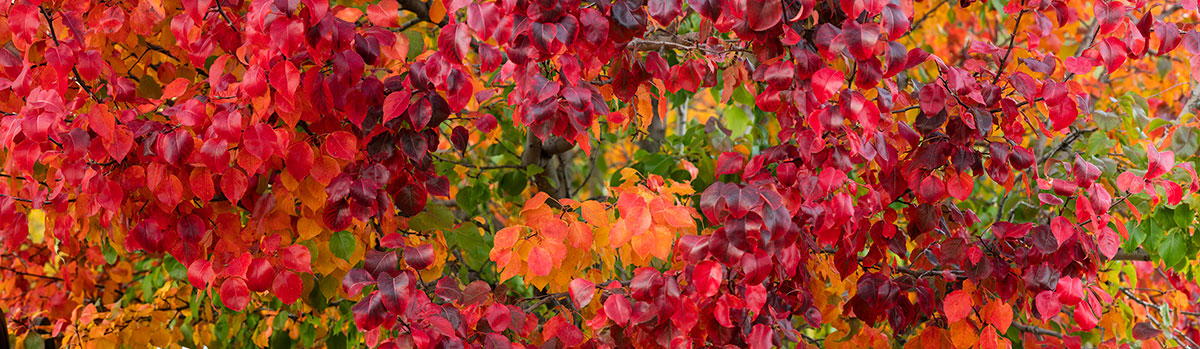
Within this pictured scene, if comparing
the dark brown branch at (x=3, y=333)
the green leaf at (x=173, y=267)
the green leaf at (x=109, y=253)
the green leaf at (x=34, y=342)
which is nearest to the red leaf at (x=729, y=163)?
the green leaf at (x=173, y=267)

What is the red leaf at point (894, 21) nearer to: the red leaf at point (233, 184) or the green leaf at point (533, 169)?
the red leaf at point (233, 184)

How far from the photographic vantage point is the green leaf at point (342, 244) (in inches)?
69.7

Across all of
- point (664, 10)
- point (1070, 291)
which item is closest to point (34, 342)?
point (664, 10)

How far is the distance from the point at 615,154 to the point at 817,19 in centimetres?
455

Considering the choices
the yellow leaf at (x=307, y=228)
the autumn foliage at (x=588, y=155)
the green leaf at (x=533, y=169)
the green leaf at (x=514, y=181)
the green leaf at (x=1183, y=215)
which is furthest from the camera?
the green leaf at (x=514, y=181)

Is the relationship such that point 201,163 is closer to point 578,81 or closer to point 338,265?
point 338,265

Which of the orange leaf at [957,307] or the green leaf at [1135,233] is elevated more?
the orange leaf at [957,307]

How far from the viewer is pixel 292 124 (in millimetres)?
1467

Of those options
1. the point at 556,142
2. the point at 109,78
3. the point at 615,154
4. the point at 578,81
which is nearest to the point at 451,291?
the point at 578,81

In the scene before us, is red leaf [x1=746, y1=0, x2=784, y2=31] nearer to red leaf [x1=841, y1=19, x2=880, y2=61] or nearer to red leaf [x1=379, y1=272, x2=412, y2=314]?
red leaf [x1=841, y1=19, x2=880, y2=61]

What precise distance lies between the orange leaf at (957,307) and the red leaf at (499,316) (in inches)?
30.8

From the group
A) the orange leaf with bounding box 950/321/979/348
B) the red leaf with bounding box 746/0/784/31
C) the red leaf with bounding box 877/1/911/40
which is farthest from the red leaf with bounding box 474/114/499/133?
the orange leaf with bounding box 950/321/979/348

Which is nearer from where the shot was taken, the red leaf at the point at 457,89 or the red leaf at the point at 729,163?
the red leaf at the point at 457,89

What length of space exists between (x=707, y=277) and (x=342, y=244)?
0.83 meters
